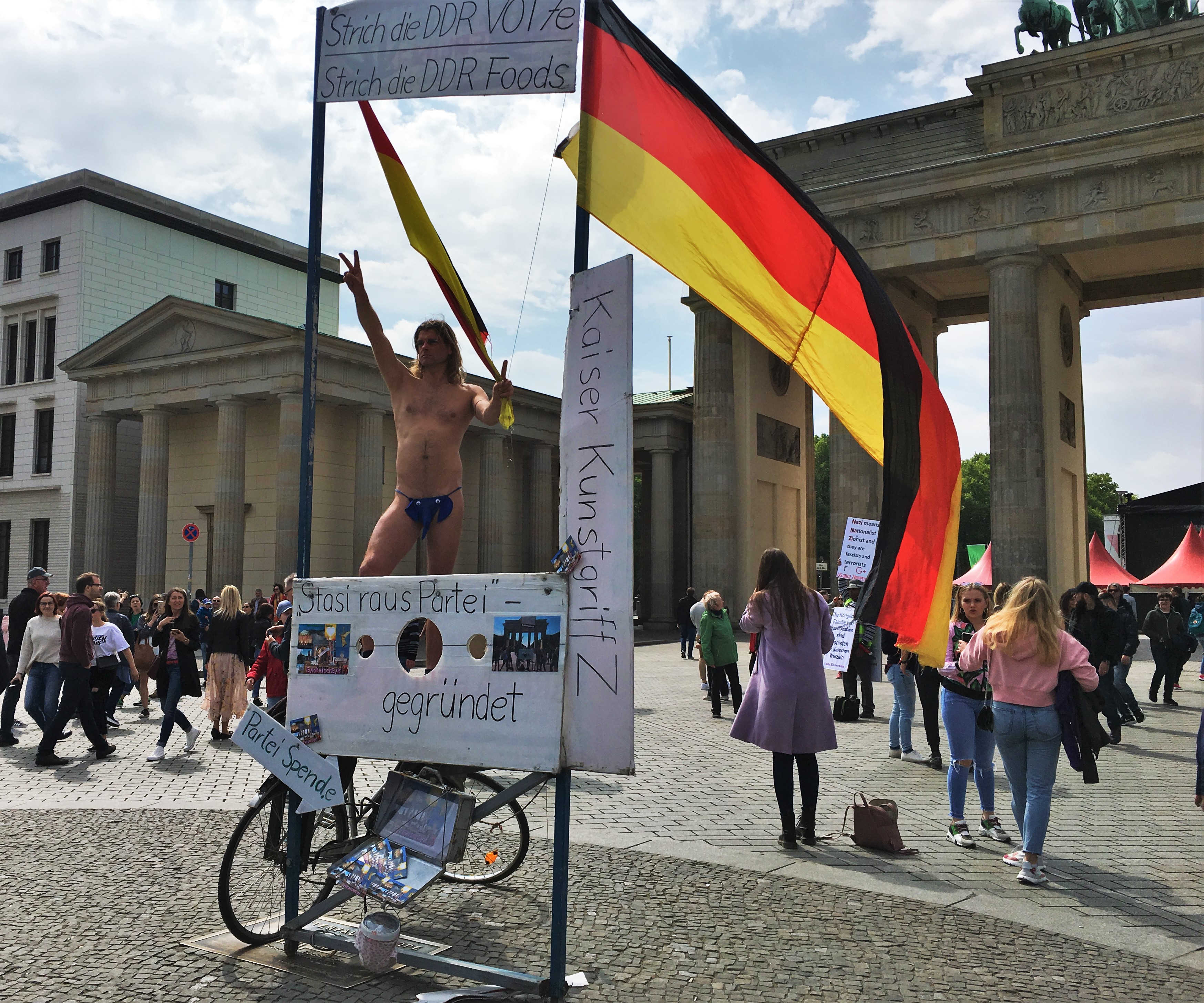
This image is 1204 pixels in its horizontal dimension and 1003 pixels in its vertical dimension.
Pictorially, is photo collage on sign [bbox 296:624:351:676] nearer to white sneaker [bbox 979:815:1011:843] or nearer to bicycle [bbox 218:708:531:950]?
bicycle [bbox 218:708:531:950]

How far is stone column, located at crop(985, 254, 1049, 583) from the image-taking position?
29969 mm

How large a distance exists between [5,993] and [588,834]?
3.83 metres

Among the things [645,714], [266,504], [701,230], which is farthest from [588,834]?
[266,504]

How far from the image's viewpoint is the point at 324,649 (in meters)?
4.86

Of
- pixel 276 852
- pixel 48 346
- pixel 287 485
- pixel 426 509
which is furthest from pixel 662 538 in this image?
pixel 276 852

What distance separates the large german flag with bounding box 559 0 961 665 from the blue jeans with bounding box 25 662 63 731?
9.09 m

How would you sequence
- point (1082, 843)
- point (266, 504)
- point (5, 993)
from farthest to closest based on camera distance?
point (266, 504)
point (1082, 843)
point (5, 993)

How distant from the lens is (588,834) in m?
7.18

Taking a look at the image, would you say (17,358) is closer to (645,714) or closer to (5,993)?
(645,714)

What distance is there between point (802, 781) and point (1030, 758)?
158 cm

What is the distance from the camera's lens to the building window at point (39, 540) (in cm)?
4338

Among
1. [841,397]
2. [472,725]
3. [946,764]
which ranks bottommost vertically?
[946,764]

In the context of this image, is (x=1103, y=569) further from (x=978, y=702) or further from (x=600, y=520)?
(x=600, y=520)

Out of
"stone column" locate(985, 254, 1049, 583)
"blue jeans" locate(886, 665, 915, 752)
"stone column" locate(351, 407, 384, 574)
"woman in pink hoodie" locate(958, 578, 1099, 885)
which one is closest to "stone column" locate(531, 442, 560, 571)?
"stone column" locate(351, 407, 384, 574)
